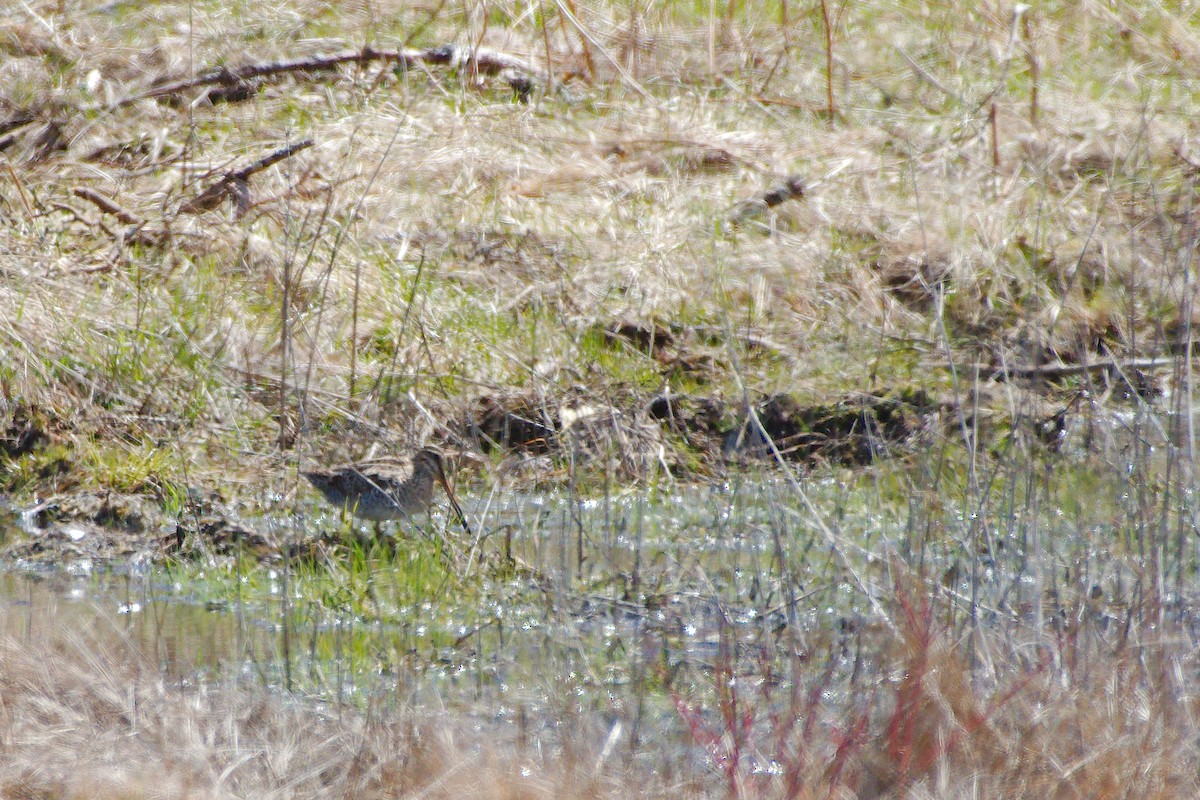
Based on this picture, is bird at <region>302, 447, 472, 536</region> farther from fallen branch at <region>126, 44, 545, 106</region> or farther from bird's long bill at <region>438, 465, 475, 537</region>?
fallen branch at <region>126, 44, 545, 106</region>

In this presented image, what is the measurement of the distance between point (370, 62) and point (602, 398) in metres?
3.16

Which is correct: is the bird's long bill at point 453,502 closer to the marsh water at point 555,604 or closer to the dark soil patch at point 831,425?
the marsh water at point 555,604

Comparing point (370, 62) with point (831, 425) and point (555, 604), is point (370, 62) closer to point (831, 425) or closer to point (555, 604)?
point (831, 425)

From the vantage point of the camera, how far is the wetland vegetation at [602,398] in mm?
2688

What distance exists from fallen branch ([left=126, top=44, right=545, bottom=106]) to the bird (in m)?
3.23

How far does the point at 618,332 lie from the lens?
18.0 ft

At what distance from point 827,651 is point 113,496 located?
2.39 meters

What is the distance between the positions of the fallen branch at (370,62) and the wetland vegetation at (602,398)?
3 cm

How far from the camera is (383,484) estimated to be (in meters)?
4.11

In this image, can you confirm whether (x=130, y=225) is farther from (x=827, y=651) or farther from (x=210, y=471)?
(x=827, y=651)

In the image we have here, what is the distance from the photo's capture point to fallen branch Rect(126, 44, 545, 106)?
22.2ft

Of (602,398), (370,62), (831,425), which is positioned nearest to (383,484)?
(602,398)

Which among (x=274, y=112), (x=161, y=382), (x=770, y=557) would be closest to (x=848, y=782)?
(x=770, y=557)

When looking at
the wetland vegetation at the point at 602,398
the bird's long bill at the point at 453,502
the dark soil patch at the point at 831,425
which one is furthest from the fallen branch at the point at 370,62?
the bird's long bill at the point at 453,502
